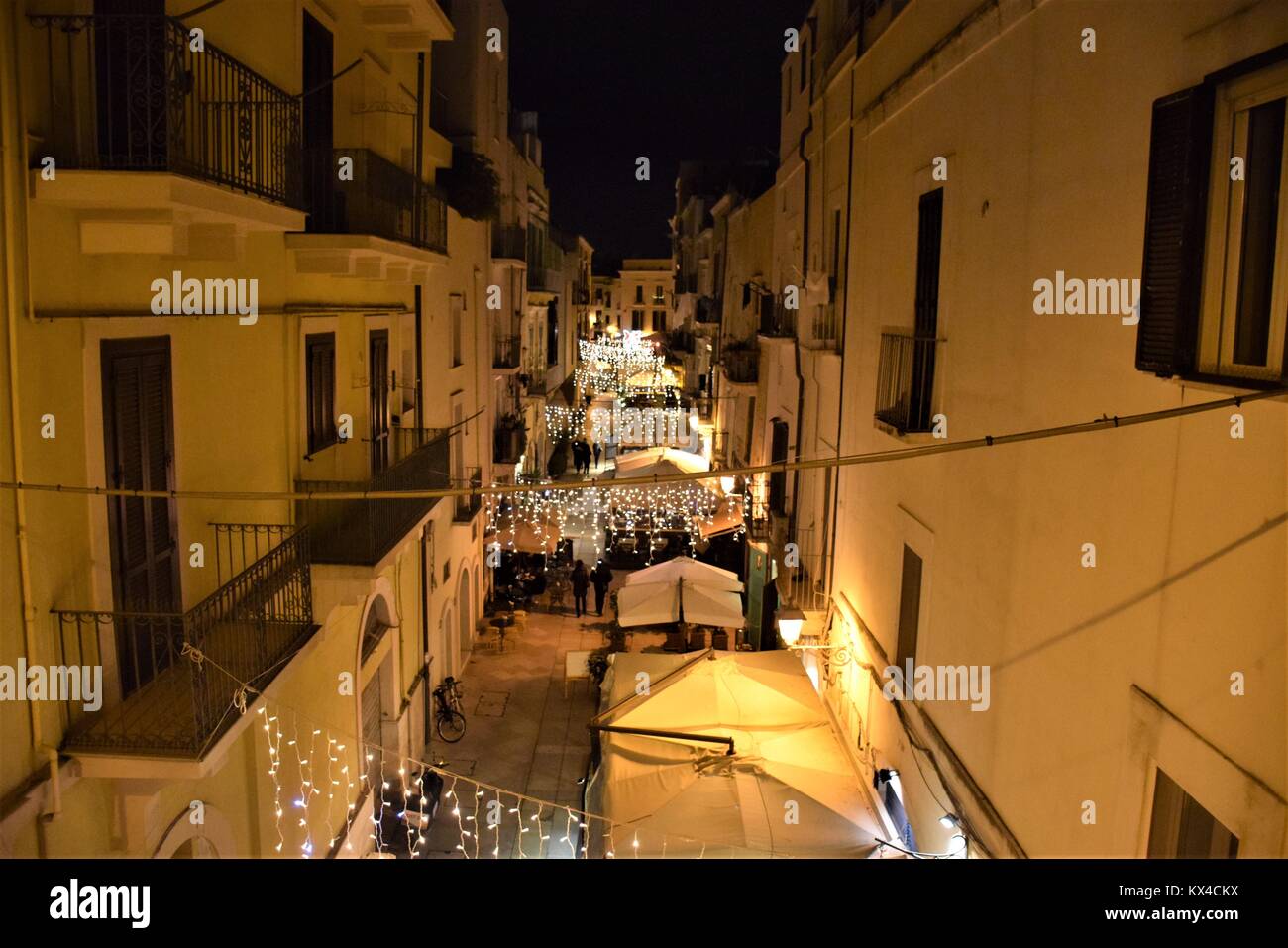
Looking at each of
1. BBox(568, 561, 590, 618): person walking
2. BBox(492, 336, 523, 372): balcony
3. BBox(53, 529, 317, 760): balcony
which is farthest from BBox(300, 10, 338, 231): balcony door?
BBox(568, 561, 590, 618): person walking

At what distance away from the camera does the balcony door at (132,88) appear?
5.57 metres

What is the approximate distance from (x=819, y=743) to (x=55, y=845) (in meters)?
7.94

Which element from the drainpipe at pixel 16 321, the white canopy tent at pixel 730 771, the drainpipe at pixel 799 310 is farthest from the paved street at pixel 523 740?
the drainpipe at pixel 16 321

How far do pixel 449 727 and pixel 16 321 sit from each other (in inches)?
477

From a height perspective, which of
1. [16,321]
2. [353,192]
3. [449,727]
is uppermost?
[353,192]

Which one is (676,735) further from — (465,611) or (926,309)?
(465,611)

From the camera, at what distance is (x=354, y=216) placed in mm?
10172

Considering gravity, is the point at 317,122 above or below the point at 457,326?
above

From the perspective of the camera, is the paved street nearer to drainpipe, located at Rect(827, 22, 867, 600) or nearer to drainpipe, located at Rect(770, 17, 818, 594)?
drainpipe, located at Rect(827, 22, 867, 600)

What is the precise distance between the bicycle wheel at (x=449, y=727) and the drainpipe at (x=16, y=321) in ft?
35.6

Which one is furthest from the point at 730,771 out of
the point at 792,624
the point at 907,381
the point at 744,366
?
the point at 744,366

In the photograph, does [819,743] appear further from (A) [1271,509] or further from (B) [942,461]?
→ (A) [1271,509]

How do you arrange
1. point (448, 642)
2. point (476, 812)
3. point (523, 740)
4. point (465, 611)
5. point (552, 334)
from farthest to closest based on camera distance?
1. point (552, 334)
2. point (465, 611)
3. point (448, 642)
4. point (523, 740)
5. point (476, 812)

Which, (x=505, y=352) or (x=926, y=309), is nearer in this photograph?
(x=926, y=309)
